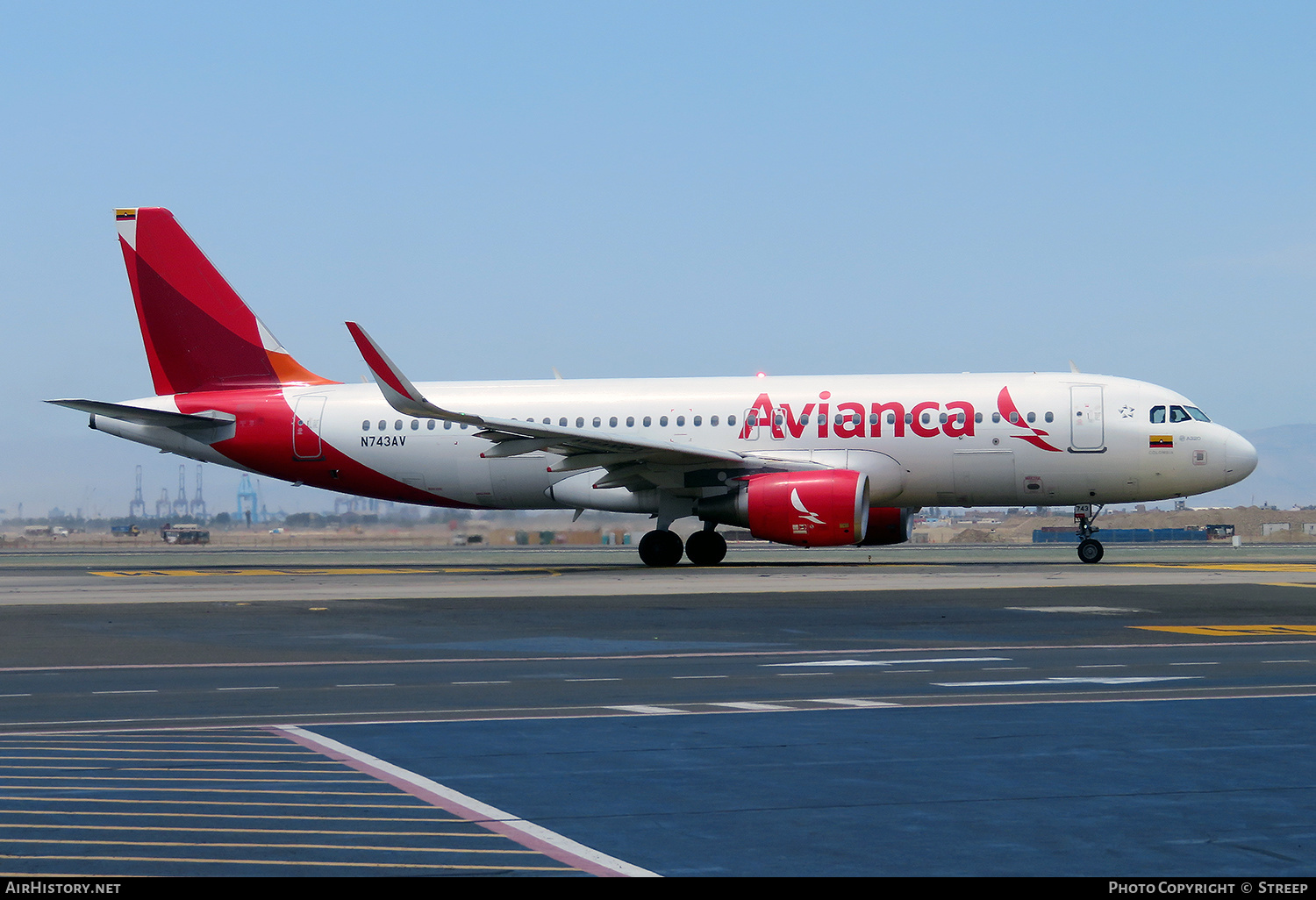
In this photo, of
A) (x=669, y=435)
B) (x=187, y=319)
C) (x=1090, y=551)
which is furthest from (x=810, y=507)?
(x=187, y=319)

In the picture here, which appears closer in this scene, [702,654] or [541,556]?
[702,654]

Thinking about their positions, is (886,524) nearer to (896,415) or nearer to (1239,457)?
(896,415)

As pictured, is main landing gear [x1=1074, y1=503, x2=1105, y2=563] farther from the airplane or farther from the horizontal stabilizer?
the horizontal stabilizer

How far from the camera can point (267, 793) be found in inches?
302

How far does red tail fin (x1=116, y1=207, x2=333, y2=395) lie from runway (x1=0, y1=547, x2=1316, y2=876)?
13520mm

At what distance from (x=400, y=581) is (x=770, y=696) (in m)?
18.7

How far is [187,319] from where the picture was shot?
37156 mm

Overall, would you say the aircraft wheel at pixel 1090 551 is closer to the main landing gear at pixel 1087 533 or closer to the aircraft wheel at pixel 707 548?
the main landing gear at pixel 1087 533

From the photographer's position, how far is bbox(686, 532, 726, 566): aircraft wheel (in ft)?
112

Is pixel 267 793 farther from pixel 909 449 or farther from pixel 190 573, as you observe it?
pixel 190 573

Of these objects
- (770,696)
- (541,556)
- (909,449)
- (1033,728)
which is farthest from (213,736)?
(541,556)

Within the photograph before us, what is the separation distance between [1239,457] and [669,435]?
13326 millimetres

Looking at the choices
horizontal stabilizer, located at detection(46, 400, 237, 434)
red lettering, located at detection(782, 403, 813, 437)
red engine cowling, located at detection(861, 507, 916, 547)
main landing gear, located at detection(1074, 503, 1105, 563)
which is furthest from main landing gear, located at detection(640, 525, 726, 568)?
horizontal stabilizer, located at detection(46, 400, 237, 434)

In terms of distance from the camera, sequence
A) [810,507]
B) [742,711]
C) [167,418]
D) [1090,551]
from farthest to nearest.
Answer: [167,418] → [1090,551] → [810,507] → [742,711]
